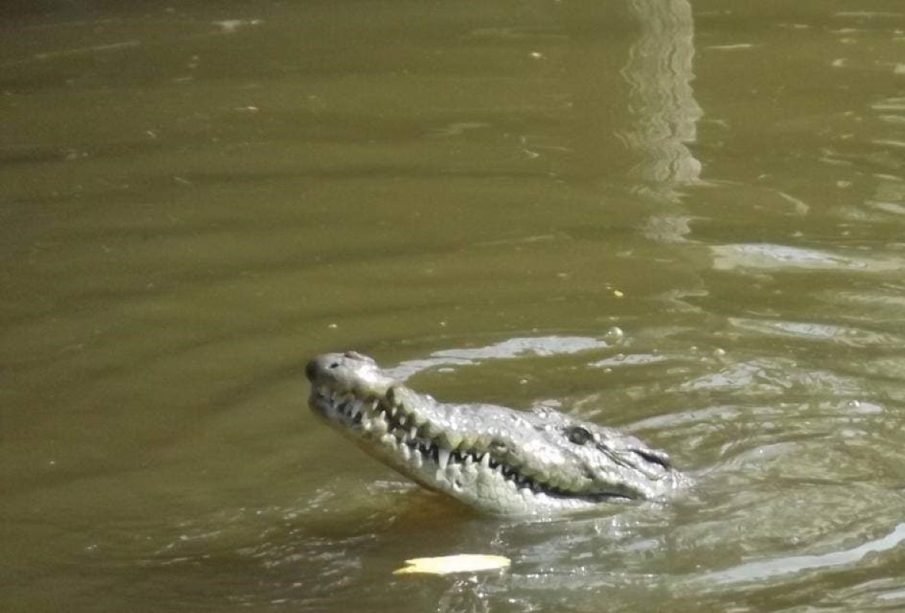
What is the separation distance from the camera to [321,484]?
20.2 ft

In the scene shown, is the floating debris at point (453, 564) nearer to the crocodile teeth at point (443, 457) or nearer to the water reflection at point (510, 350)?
the crocodile teeth at point (443, 457)

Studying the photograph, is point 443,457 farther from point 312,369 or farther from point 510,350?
point 510,350

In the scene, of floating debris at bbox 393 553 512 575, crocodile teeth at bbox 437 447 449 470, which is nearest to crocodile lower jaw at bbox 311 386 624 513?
crocodile teeth at bbox 437 447 449 470

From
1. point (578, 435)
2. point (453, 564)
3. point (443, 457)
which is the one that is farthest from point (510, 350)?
point (453, 564)

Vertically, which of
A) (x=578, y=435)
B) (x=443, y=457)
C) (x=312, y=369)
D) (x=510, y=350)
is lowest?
(x=510, y=350)

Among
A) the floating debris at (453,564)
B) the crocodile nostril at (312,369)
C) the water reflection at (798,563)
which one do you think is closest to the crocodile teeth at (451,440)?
the floating debris at (453,564)

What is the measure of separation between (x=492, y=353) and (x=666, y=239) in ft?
4.90

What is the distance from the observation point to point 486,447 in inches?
219

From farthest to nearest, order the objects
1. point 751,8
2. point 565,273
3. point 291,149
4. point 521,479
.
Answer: point 751,8, point 291,149, point 565,273, point 521,479

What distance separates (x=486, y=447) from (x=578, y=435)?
1.45ft

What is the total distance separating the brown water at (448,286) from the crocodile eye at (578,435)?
0.91ft

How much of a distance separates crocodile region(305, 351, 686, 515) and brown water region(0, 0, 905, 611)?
110 millimetres

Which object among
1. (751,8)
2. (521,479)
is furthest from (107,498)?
(751,8)

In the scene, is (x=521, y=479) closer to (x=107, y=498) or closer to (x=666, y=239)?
(x=107, y=498)
